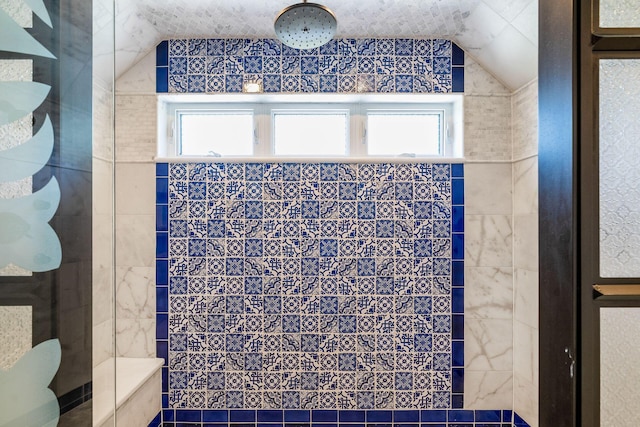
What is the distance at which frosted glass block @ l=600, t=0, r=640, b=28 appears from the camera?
55 cm

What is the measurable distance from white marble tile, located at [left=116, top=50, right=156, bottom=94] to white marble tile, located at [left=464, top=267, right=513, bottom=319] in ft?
6.01

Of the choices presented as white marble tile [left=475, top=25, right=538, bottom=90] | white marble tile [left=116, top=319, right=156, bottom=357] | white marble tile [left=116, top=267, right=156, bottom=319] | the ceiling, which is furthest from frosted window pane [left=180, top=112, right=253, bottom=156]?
white marble tile [left=475, top=25, right=538, bottom=90]

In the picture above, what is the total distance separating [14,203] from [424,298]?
1.64 metres

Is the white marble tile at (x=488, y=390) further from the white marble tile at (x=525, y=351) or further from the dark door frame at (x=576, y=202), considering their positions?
the dark door frame at (x=576, y=202)

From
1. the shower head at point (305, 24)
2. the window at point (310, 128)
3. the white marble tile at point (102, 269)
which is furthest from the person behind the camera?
the window at point (310, 128)

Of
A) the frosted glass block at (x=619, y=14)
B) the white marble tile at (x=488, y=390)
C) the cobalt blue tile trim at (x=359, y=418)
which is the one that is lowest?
the cobalt blue tile trim at (x=359, y=418)

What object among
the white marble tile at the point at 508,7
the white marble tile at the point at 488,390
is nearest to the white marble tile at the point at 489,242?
the white marble tile at the point at 488,390

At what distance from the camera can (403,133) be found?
195cm

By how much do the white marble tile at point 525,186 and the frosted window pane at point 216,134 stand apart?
1.35 m

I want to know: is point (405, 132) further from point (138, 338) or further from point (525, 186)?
point (138, 338)

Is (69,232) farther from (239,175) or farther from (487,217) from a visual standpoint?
(487,217)

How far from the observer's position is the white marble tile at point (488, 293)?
178 centimetres

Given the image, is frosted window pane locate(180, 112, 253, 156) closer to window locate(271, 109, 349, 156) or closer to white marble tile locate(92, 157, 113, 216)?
window locate(271, 109, 349, 156)

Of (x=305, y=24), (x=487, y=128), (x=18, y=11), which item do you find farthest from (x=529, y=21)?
(x=18, y=11)
